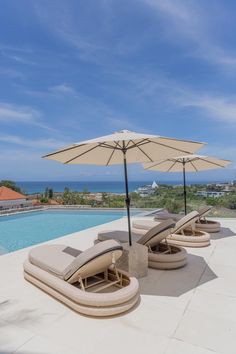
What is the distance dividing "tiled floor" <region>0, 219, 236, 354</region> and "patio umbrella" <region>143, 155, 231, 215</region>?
13.8ft

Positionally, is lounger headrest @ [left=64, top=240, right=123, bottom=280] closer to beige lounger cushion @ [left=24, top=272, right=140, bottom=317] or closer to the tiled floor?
beige lounger cushion @ [left=24, top=272, right=140, bottom=317]

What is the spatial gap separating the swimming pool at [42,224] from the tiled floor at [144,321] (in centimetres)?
320

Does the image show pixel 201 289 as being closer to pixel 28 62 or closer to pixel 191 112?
pixel 28 62

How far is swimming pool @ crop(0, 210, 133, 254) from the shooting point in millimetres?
8711

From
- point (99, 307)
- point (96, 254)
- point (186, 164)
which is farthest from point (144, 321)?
point (186, 164)

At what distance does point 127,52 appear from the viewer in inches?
482

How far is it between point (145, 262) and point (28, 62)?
12.3m

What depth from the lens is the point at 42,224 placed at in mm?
12266

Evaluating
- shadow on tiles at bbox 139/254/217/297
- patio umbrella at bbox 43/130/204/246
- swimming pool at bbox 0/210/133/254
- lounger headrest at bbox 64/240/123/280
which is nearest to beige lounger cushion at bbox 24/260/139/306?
lounger headrest at bbox 64/240/123/280

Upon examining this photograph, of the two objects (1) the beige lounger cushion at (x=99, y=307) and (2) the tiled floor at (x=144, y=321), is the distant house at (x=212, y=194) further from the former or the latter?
(1) the beige lounger cushion at (x=99, y=307)

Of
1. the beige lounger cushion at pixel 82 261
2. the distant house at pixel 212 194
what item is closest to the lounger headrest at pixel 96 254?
the beige lounger cushion at pixel 82 261

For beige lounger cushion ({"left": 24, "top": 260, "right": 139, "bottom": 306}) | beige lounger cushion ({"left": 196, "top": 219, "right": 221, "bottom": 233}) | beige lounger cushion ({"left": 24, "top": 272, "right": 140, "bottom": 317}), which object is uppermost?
beige lounger cushion ({"left": 196, "top": 219, "right": 221, "bottom": 233})

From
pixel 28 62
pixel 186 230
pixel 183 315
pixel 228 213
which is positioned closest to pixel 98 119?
pixel 28 62

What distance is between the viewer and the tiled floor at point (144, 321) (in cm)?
267
